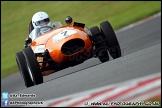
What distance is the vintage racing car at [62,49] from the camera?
9625mm

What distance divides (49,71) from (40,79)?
2.21ft

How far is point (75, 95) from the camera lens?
6.85m

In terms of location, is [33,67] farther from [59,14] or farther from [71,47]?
[59,14]

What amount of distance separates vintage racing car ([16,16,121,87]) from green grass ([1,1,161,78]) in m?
5.63

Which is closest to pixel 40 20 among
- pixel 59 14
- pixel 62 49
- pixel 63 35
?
pixel 63 35

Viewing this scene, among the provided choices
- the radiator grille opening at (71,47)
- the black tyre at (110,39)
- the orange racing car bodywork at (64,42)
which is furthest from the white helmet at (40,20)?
the radiator grille opening at (71,47)

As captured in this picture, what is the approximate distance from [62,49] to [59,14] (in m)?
14.4

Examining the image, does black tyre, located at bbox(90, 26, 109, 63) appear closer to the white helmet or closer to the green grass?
A: the white helmet

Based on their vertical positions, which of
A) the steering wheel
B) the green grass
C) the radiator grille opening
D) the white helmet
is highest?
the green grass

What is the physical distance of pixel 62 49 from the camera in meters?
9.63

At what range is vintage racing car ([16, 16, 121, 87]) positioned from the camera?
9625 millimetres

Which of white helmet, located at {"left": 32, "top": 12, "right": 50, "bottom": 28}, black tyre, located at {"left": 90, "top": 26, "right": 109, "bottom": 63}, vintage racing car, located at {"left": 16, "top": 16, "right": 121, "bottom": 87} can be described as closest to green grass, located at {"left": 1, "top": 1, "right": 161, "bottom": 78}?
white helmet, located at {"left": 32, "top": 12, "right": 50, "bottom": 28}

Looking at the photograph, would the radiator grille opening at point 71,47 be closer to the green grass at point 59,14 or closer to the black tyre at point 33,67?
the black tyre at point 33,67

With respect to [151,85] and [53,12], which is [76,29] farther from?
[53,12]
